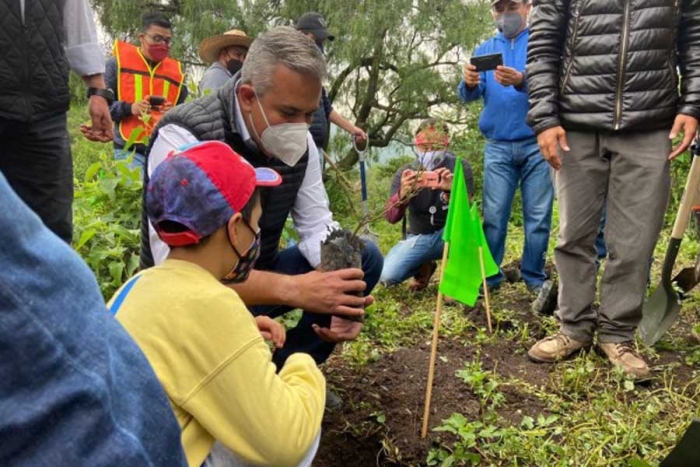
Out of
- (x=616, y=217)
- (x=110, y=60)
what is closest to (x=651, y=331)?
(x=616, y=217)

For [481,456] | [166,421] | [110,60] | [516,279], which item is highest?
[166,421]

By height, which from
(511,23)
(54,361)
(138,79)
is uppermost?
(54,361)

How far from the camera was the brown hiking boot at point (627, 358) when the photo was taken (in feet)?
8.80

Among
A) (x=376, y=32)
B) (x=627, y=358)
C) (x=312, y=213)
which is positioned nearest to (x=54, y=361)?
(x=312, y=213)

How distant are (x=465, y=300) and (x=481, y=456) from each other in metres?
0.77

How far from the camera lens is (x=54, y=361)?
439 mm

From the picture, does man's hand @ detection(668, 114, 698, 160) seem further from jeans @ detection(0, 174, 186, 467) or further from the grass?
jeans @ detection(0, 174, 186, 467)

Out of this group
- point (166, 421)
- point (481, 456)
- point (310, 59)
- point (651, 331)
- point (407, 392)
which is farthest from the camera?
point (651, 331)

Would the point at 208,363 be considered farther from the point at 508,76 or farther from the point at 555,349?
the point at 508,76

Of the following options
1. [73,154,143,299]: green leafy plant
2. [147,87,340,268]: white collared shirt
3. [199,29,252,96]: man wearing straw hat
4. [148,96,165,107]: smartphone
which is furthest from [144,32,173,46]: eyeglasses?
[147,87,340,268]: white collared shirt

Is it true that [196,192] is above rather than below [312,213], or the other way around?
above

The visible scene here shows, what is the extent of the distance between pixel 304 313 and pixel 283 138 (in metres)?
0.71

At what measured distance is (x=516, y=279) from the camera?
4438 mm

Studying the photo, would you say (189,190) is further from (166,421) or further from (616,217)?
(616,217)
